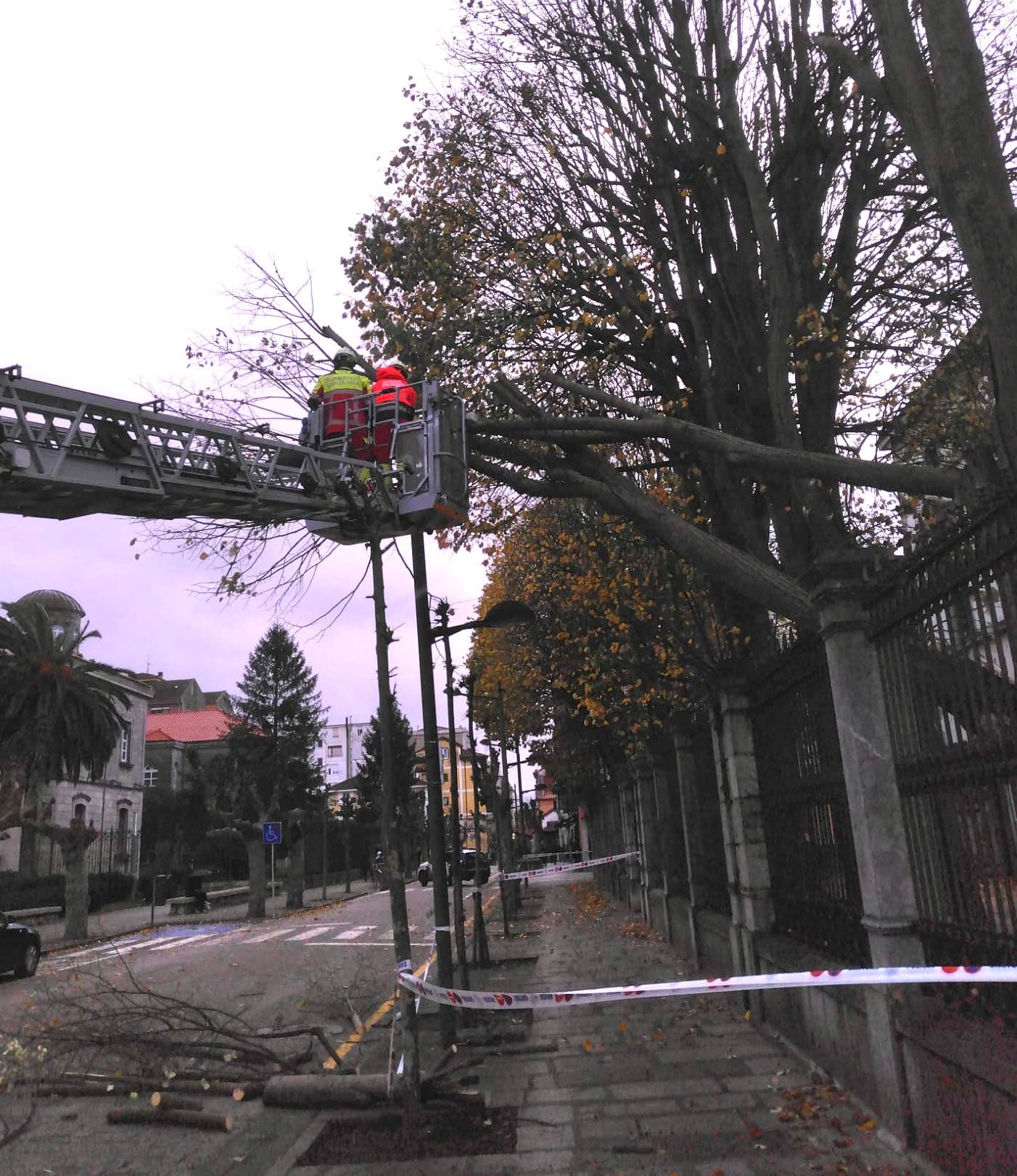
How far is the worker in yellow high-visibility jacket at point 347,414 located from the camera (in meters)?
8.68

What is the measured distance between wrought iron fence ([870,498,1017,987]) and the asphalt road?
5.02 meters

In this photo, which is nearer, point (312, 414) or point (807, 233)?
point (312, 414)

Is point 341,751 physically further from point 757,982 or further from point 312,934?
point 757,982

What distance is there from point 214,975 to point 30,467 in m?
10.0

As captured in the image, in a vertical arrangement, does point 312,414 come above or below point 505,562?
below

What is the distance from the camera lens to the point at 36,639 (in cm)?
2970

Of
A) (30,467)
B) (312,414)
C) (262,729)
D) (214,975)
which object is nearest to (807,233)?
(312,414)

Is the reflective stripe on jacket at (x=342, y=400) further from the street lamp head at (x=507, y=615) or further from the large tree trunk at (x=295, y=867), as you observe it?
the large tree trunk at (x=295, y=867)

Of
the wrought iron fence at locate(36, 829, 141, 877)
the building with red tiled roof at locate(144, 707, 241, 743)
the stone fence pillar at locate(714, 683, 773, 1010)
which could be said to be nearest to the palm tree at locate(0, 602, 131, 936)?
the wrought iron fence at locate(36, 829, 141, 877)

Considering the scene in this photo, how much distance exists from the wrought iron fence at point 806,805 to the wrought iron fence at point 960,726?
920 millimetres

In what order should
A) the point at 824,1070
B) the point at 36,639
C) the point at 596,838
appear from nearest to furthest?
the point at 824,1070
the point at 36,639
the point at 596,838

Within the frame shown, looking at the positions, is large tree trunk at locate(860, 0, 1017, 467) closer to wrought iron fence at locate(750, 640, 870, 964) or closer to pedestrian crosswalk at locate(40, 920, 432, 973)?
wrought iron fence at locate(750, 640, 870, 964)

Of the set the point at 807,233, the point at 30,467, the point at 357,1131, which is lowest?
the point at 357,1131

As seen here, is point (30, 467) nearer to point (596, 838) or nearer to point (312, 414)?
point (312, 414)
